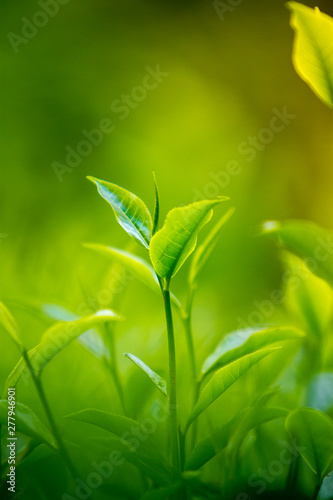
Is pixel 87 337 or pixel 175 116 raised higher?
pixel 175 116

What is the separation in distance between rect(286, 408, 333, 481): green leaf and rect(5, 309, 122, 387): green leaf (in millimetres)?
127

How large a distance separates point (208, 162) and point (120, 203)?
1130mm

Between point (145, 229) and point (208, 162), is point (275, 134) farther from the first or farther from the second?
point (145, 229)

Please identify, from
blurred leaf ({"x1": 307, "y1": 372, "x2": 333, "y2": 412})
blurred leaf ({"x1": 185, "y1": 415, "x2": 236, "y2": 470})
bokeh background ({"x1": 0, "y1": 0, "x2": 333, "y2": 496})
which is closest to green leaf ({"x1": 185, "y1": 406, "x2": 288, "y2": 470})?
blurred leaf ({"x1": 185, "y1": 415, "x2": 236, "y2": 470})

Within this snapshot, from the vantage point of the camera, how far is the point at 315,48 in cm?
29

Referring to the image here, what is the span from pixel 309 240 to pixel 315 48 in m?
0.13

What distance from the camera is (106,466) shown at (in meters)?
0.34
